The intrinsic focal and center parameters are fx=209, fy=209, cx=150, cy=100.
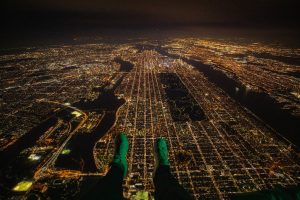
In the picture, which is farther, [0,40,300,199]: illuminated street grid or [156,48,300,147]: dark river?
[156,48,300,147]: dark river

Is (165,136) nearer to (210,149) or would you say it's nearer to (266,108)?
(210,149)

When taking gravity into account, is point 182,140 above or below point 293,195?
below

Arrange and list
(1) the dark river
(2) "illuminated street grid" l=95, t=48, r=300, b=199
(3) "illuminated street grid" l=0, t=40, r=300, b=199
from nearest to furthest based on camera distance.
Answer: (2) "illuminated street grid" l=95, t=48, r=300, b=199 → (3) "illuminated street grid" l=0, t=40, r=300, b=199 → (1) the dark river

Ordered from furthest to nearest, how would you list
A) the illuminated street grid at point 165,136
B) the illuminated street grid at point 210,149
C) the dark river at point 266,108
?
the dark river at point 266,108
the illuminated street grid at point 165,136
the illuminated street grid at point 210,149

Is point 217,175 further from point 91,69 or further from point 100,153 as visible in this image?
point 91,69

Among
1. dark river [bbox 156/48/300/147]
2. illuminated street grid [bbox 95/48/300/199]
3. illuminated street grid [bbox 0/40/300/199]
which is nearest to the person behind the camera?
illuminated street grid [bbox 95/48/300/199]

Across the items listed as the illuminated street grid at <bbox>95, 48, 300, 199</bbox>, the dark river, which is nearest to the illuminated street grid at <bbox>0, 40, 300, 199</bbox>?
the illuminated street grid at <bbox>95, 48, 300, 199</bbox>

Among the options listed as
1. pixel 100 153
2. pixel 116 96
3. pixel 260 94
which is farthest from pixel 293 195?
pixel 260 94

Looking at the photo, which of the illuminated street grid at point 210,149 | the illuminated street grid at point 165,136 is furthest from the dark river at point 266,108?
the illuminated street grid at point 210,149

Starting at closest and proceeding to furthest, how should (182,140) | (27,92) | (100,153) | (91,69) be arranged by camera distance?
(100,153), (182,140), (27,92), (91,69)

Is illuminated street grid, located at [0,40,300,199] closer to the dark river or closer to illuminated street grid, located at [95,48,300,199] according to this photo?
illuminated street grid, located at [95,48,300,199]

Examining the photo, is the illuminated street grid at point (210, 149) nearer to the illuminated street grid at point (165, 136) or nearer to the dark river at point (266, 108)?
the illuminated street grid at point (165, 136)
